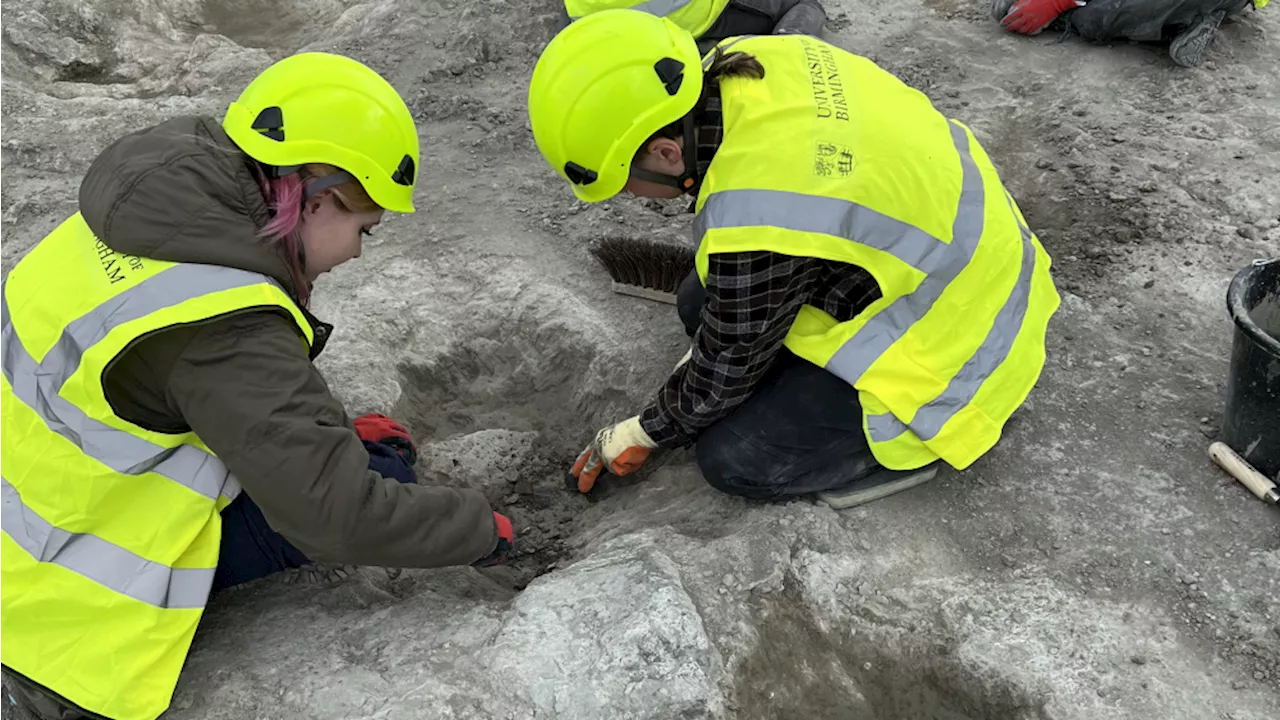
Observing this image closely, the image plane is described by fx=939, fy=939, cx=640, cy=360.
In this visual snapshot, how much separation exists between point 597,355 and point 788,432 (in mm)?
954

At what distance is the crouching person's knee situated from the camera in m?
2.59

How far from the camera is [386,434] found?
9.28 ft

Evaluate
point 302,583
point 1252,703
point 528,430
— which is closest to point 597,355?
point 528,430

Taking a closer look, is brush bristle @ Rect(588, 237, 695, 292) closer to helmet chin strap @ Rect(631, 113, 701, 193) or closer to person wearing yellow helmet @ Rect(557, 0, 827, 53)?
helmet chin strap @ Rect(631, 113, 701, 193)

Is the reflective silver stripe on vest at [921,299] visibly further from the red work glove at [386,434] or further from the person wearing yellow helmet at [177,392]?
the red work glove at [386,434]

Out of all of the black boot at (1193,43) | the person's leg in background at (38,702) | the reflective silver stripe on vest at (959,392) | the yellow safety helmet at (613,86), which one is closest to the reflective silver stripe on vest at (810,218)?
the yellow safety helmet at (613,86)

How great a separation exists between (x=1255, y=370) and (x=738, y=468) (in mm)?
1364

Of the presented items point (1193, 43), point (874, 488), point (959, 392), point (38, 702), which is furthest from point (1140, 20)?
point (38, 702)

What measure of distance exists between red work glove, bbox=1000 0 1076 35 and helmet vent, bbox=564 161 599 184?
12.3 ft

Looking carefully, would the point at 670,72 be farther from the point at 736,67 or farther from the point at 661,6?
the point at 661,6

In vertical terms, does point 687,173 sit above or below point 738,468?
above

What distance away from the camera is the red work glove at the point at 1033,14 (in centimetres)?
492

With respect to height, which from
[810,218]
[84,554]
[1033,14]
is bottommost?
[1033,14]

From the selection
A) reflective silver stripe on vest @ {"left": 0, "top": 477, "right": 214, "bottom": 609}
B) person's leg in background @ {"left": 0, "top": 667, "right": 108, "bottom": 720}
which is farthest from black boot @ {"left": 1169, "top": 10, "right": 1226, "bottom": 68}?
person's leg in background @ {"left": 0, "top": 667, "right": 108, "bottom": 720}
